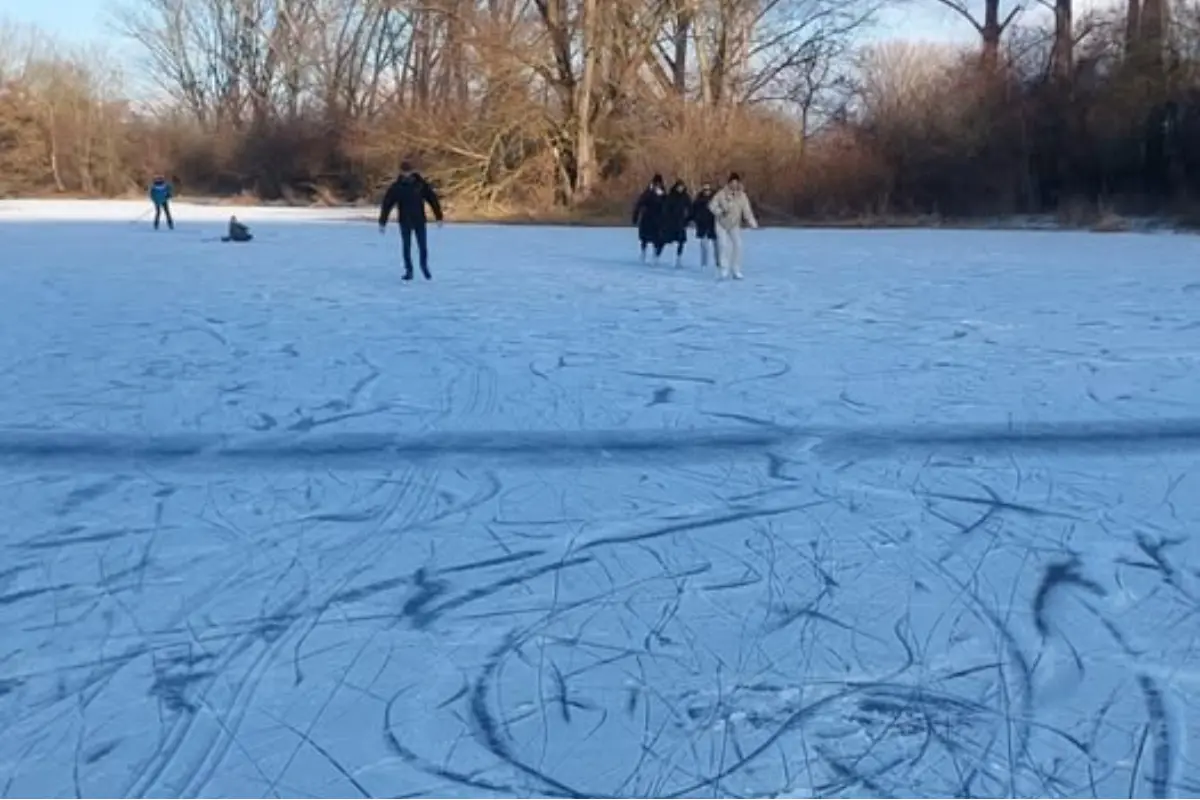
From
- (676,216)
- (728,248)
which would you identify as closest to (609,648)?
(728,248)

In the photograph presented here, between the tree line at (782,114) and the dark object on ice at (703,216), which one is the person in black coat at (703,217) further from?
the tree line at (782,114)

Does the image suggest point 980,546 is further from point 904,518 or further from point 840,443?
point 840,443

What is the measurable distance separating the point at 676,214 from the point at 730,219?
104 inches

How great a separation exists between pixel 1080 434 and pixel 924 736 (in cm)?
404

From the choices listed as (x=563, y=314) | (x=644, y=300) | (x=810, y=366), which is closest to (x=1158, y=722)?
(x=810, y=366)

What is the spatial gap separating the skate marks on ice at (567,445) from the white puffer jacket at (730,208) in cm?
934

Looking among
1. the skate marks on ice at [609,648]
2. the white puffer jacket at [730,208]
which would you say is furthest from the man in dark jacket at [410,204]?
the skate marks on ice at [609,648]

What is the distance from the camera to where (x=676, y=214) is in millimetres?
18766

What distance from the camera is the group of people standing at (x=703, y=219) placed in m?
16.1

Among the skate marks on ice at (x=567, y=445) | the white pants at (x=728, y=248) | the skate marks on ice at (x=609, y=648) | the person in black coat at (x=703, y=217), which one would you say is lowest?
the skate marks on ice at (x=609, y=648)

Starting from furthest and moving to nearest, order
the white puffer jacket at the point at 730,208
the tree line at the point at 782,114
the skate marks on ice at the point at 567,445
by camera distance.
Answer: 1. the tree line at the point at 782,114
2. the white puffer jacket at the point at 730,208
3. the skate marks on ice at the point at 567,445

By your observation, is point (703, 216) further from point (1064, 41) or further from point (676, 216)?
point (1064, 41)

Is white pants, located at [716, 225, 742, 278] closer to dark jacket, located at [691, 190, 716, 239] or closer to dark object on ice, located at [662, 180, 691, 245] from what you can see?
dark jacket, located at [691, 190, 716, 239]

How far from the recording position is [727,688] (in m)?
3.48
